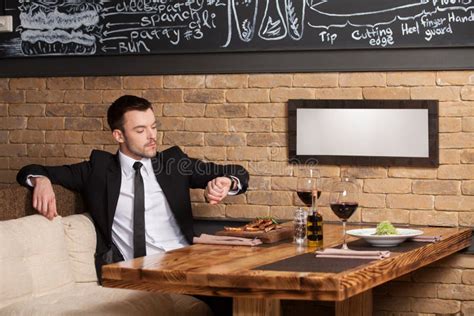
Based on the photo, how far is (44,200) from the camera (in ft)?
16.5

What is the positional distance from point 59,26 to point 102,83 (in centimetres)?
45

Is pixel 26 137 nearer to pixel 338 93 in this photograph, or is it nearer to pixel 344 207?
pixel 338 93

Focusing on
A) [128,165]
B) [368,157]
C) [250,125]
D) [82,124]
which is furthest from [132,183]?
[368,157]

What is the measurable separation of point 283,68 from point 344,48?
375 mm

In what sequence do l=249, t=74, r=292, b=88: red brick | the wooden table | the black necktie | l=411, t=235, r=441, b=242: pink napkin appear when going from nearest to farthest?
1. the wooden table
2. l=411, t=235, r=441, b=242: pink napkin
3. the black necktie
4. l=249, t=74, r=292, b=88: red brick

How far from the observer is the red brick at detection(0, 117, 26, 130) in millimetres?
6172

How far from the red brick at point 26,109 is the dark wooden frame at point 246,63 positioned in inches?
7.4

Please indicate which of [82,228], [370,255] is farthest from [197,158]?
[370,255]

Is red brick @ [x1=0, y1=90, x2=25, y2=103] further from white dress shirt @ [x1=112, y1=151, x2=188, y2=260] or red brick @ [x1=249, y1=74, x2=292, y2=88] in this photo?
red brick @ [x1=249, y1=74, x2=292, y2=88]

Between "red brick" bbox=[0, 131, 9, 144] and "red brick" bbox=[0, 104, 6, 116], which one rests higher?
"red brick" bbox=[0, 104, 6, 116]

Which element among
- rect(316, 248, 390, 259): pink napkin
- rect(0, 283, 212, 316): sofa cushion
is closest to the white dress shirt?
rect(0, 283, 212, 316): sofa cushion

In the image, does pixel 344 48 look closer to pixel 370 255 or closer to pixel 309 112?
pixel 309 112

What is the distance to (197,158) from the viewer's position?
5.78m

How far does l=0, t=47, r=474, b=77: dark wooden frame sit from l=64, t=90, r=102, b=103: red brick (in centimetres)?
11
